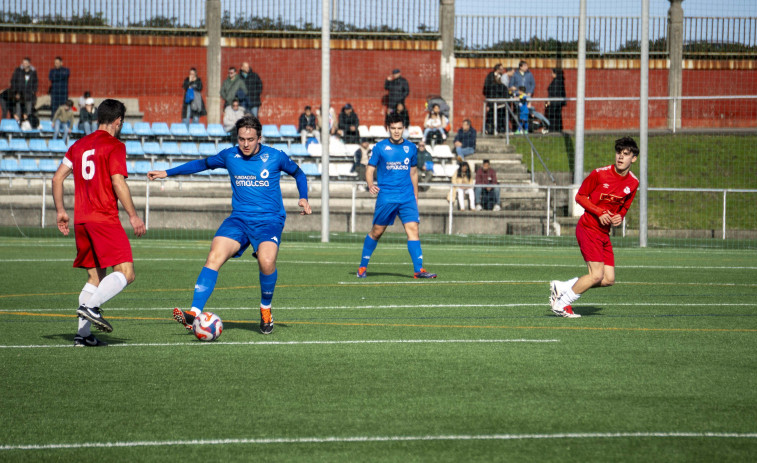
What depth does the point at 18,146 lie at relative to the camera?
28.5 meters

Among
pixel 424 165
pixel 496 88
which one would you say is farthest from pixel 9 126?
pixel 496 88

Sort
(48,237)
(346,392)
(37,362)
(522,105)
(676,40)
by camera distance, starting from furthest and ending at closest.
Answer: (676,40), (522,105), (48,237), (37,362), (346,392)

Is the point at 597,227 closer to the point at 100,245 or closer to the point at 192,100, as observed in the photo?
the point at 100,245

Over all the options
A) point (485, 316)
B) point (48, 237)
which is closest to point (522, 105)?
point (48, 237)

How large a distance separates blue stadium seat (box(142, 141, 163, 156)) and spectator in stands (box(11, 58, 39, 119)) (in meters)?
4.54

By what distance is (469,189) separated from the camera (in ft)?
83.7

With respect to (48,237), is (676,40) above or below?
above

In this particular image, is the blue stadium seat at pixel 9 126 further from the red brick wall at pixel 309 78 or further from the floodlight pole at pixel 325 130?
the floodlight pole at pixel 325 130

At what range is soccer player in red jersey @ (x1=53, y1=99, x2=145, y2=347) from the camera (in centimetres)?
752

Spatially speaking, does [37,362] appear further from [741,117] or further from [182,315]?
[741,117]

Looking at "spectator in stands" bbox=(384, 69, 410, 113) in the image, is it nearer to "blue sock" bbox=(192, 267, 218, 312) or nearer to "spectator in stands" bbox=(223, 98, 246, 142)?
"spectator in stands" bbox=(223, 98, 246, 142)

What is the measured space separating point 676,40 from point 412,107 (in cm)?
994

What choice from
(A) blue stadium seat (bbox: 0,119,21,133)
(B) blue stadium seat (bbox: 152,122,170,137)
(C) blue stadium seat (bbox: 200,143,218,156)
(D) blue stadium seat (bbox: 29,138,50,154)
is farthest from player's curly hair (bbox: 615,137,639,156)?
(A) blue stadium seat (bbox: 0,119,21,133)

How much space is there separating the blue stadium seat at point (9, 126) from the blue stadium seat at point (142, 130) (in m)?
3.54
